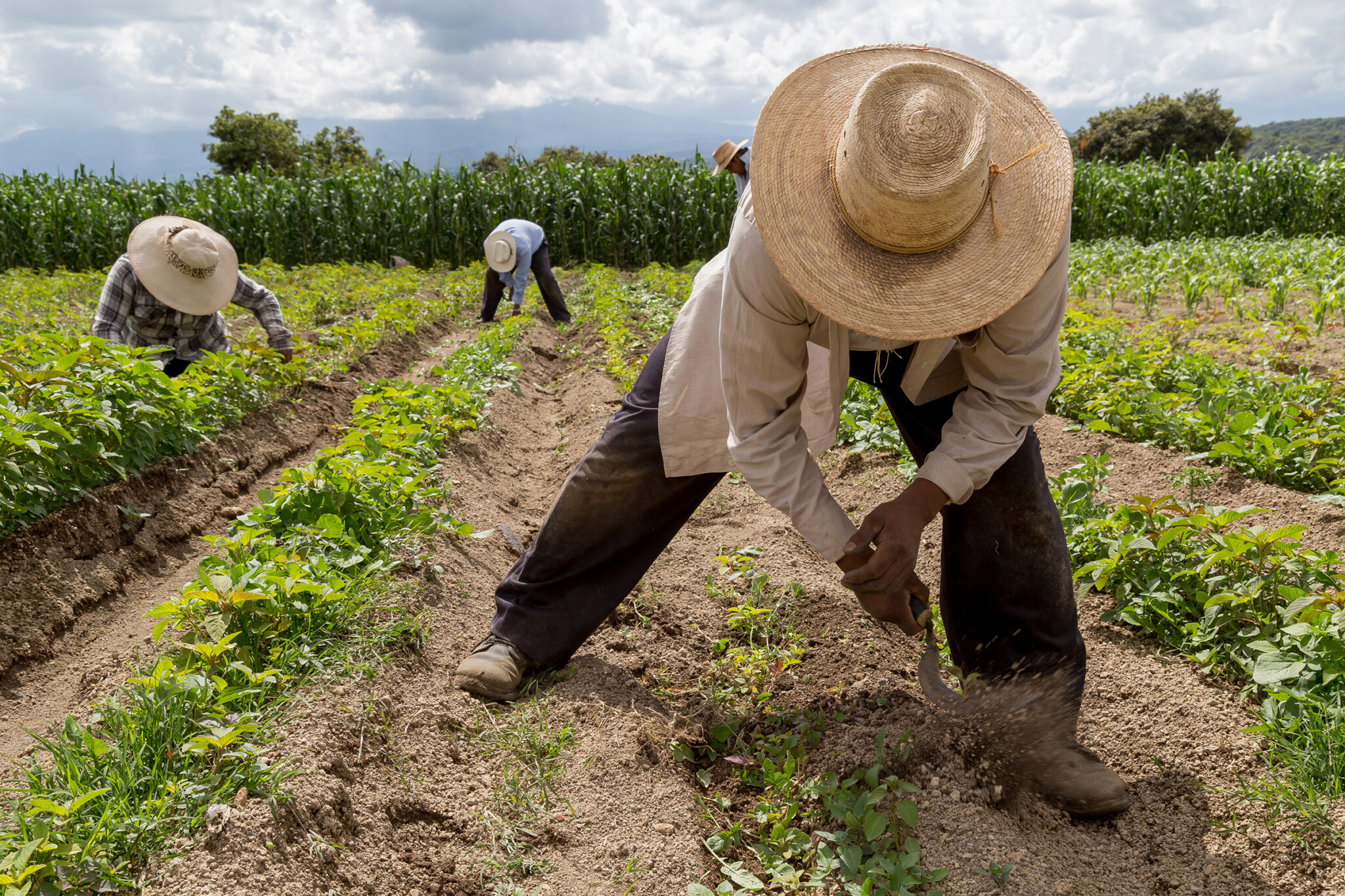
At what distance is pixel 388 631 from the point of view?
2543 mm

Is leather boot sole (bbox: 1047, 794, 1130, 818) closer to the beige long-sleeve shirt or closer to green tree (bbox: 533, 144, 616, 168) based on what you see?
the beige long-sleeve shirt

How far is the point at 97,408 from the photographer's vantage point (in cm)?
356

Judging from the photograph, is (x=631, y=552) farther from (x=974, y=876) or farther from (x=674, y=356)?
(x=974, y=876)

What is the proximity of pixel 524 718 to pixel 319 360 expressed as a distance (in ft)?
16.4

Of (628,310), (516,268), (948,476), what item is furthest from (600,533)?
(516,268)

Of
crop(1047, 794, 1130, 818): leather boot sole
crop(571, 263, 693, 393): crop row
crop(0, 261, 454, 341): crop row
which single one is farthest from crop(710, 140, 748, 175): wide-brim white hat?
crop(0, 261, 454, 341): crop row

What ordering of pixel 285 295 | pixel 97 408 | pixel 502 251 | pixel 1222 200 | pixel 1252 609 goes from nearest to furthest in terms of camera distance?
1. pixel 1252 609
2. pixel 97 408
3. pixel 502 251
4. pixel 285 295
5. pixel 1222 200

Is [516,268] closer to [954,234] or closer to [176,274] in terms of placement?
[176,274]

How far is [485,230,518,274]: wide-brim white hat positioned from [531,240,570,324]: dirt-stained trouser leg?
649 mm

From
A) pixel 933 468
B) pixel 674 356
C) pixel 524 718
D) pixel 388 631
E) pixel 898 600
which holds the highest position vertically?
pixel 674 356

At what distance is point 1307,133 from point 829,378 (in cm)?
16861

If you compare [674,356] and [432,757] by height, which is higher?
[674,356]

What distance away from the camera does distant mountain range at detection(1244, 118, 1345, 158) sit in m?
107

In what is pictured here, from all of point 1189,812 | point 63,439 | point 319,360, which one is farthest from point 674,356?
point 319,360
